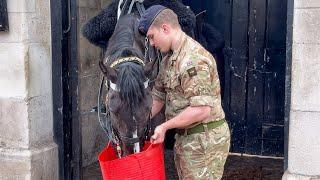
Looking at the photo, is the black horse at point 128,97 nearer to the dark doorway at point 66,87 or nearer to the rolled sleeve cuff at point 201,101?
the rolled sleeve cuff at point 201,101

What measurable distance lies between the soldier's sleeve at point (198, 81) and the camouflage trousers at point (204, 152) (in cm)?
28

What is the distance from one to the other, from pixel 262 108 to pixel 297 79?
229cm

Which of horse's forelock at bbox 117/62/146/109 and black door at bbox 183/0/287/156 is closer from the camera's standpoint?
horse's forelock at bbox 117/62/146/109

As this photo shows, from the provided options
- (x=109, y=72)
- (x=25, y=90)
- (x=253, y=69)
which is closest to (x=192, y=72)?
(x=109, y=72)

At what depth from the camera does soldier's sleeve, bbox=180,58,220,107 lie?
3615mm

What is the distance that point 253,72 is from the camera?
6.63 metres

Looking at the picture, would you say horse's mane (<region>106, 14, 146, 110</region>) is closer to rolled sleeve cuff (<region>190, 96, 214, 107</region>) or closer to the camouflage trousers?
rolled sleeve cuff (<region>190, 96, 214, 107</region>)

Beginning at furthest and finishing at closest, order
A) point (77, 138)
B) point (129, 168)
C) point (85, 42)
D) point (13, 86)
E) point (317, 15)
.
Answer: point (85, 42) → point (77, 138) → point (13, 86) → point (317, 15) → point (129, 168)

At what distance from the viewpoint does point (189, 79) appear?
3.65 metres

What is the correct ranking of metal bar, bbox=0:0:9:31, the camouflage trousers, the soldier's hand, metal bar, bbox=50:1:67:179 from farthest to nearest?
metal bar, bbox=50:1:67:179, metal bar, bbox=0:0:9:31, the camouflage trousers, the soldier's hand

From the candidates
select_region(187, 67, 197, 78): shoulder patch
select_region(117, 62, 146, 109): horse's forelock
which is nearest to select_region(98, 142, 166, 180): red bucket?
select_region(117, 62, 146, 109): horse's forelock

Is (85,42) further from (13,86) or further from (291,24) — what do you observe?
(291,24)

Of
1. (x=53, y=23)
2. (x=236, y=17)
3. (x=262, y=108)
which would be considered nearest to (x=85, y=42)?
(x=53, y=23)

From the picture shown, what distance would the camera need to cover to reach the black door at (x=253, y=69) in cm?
646
